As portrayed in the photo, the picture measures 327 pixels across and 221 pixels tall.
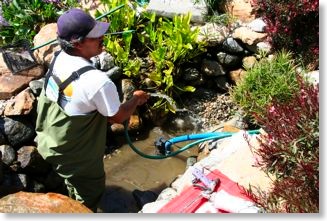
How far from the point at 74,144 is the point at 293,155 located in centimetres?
181

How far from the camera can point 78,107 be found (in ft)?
12.8

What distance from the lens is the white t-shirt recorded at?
371cm

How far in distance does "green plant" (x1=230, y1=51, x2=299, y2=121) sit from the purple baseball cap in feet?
6.27

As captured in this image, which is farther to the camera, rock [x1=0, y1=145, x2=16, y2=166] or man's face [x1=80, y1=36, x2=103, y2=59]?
rock [x1=0, y1=145, x2=16, y2=166]

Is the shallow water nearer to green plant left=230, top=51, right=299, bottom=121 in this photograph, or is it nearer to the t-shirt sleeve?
green plant left=230, top=51, right=299, bottom=121

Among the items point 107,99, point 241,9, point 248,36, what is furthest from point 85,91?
point 241,9

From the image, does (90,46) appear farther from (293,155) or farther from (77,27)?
(293,155)

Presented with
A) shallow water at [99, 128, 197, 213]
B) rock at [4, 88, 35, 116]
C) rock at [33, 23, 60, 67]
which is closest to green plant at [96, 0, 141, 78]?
rock at [33, 23, 60, 67]

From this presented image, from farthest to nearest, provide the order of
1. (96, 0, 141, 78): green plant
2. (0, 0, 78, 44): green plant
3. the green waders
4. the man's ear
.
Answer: (0, 0, 78, 44): green plant, (96, 0, 141, 78): green plant, the green waders, the man's ear

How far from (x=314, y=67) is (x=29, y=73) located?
124 inches

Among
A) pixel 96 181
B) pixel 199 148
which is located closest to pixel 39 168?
pixel 96 181

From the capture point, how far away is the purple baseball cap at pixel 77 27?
149 inches

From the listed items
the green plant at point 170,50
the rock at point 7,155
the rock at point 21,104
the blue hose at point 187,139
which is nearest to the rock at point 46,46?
the rock at point 21,104

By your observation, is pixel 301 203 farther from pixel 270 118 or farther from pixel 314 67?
pixel 314 67
